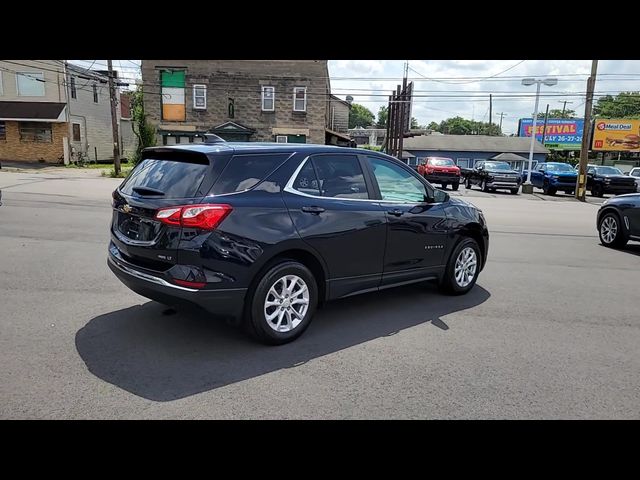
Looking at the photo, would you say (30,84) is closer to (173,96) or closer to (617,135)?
(173,96)

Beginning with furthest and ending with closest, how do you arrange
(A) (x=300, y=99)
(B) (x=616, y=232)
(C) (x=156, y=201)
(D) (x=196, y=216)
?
(A) (x=300, y=99)
(B) (x=616, y=232)
(C) (x=156, y=201)
(D) (x=196, y=216)

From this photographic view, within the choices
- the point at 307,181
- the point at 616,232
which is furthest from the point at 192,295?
the point at 616,232

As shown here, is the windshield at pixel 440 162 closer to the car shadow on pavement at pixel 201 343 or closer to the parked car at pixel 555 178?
the parked car at pixel 555 178

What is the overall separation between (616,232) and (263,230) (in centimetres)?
885

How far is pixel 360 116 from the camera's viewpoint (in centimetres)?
15175

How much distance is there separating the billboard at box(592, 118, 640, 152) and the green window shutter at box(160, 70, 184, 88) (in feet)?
138

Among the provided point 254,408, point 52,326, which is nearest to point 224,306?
point 254,408

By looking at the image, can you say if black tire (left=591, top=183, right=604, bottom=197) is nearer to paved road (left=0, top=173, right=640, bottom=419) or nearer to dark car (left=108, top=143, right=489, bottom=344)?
paved road (left=0, top=173, right=640, bottom=419)

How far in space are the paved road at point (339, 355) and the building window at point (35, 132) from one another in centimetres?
3083

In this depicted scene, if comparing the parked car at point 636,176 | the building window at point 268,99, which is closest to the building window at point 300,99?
the building window at point 268,99

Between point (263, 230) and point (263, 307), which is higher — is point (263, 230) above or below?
above

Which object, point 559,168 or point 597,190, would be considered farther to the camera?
point 559,168

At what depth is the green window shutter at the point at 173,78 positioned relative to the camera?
32562 mm

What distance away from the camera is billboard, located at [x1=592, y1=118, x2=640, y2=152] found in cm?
5006
